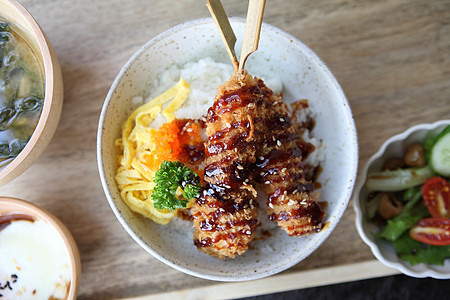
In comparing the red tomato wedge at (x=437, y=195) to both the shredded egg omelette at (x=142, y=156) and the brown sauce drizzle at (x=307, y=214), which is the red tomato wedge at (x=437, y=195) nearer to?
the brown sauce drizzle at (x=307, y=214)

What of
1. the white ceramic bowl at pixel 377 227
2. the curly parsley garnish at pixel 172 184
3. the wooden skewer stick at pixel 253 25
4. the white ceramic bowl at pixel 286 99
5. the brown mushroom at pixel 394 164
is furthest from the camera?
the brown mushroom at pixel 394 164

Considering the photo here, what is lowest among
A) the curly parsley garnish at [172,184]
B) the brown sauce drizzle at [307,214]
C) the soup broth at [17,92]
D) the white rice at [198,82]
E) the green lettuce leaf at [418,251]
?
the green lettuce leaf at [418,251]

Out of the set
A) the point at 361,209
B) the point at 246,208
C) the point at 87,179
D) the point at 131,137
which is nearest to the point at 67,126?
the point at 87,179

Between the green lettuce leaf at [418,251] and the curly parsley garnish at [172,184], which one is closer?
the curly parsley garnish at [172,184]

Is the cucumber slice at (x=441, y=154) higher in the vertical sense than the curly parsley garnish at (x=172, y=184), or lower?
lower

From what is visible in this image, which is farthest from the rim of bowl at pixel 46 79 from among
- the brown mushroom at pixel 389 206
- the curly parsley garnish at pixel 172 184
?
the brown mushroom at pixel 389 206

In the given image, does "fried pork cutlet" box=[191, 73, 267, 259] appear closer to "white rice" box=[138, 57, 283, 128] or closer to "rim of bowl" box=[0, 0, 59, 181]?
"white rice" box=[138, 57, 283, 128]

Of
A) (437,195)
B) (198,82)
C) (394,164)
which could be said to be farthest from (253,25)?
(437,195)

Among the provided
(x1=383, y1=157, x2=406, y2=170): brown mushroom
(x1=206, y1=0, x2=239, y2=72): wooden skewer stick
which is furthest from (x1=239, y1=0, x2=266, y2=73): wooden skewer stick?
(x1=383, y1=157, x2=406, y2=170): brown mushroom

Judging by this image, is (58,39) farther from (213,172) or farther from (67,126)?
(213,172)
